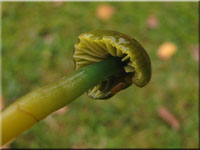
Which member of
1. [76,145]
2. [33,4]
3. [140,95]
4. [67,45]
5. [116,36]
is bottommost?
[76,145]

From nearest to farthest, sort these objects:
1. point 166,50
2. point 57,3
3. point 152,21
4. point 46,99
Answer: point 46,99 < point 166,50 < point 152,21 < point 57,3

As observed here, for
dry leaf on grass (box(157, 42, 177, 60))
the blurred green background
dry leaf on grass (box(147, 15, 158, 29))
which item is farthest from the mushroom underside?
dry leaf on grass (box(147, 15, 158, 29))

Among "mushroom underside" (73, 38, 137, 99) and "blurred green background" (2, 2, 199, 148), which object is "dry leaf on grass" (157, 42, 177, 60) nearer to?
"blurred green background" (2, 2, 199, 148)

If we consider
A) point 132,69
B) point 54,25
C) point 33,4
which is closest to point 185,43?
point 54,25

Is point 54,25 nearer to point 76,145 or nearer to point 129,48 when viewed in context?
point 76,145

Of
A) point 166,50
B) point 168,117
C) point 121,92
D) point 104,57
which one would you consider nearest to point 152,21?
point 166,50

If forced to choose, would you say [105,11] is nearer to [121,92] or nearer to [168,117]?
[121,92]

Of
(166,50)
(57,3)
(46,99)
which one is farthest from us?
(57,3)
